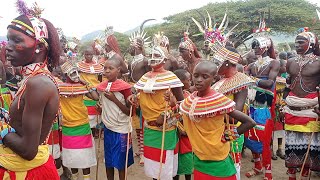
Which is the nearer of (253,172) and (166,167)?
(166,167)

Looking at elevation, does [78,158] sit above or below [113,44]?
below

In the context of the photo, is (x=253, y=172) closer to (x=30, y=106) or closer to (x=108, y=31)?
(x=30, y=106)

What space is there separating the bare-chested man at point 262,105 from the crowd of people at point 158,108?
2cm

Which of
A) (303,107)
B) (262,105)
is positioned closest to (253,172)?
(262,105)

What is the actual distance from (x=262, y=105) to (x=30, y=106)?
16.2ft

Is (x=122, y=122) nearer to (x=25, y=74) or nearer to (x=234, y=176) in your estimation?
(x=234, y=176)

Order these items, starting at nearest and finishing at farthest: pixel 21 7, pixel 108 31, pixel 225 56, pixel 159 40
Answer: pixel 21 7, pixel 225 56, pixel 159 40, pixel 108 31

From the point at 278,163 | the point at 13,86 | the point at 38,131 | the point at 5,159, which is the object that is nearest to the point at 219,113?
the point at 38,131

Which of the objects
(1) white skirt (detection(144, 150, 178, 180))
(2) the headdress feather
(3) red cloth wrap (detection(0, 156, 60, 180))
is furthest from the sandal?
(2) the headdress feather

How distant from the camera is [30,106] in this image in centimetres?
238

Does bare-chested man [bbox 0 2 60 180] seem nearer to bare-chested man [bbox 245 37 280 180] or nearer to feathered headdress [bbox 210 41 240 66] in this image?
feathered headdress [bbox 210 41 240 66]

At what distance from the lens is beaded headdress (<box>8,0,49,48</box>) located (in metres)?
2.58

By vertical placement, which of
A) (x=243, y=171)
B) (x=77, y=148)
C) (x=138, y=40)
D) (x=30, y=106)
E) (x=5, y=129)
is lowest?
(x=243, y=171)

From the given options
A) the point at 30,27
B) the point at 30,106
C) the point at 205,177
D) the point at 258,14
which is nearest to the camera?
the point at 30,106
